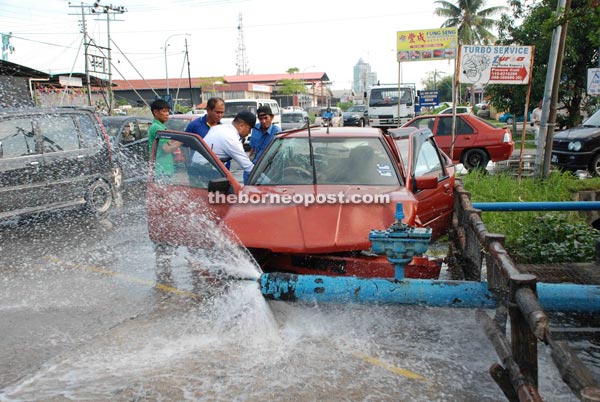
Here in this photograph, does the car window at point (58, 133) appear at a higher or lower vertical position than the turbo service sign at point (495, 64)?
lower

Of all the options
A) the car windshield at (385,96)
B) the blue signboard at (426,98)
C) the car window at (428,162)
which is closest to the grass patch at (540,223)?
the car window at (428,162)

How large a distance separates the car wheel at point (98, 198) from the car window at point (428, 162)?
5525mm

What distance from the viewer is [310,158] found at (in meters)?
5.10

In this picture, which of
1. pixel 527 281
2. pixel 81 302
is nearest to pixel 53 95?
pixel 81 302

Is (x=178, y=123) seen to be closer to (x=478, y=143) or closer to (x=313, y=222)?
(x=478, y=143)

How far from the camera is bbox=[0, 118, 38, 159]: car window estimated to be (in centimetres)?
747

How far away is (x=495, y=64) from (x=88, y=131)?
7503 mm

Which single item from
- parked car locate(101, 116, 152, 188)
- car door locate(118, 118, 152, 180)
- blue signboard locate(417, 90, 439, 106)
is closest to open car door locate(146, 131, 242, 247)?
parked car locate(101, 116, 152, 188)

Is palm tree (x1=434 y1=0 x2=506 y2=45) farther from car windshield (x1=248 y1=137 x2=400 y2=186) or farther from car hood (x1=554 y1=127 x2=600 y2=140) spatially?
car windshield (x1=248 y1=137 x2=400 y2=186)

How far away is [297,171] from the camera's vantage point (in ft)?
16.8

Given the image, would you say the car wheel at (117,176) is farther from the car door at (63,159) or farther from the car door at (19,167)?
the car door at (19,167)

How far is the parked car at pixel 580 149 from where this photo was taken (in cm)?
1160

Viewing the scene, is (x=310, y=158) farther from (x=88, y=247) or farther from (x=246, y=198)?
(x=88, y=247)

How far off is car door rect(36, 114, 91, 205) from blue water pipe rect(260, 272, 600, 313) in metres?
6.01
